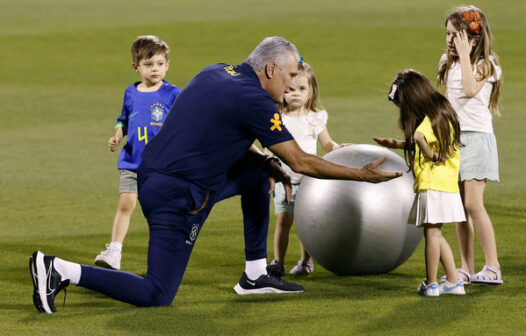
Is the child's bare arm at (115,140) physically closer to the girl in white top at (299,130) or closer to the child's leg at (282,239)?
the girl in white top at (299,130)

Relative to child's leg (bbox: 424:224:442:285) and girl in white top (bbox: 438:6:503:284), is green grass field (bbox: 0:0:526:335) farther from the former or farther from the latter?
girl in white top (bbox: 438:6:503:284)

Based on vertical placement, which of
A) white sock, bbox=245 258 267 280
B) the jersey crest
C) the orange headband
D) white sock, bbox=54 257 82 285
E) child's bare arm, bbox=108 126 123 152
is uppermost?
the orange headband

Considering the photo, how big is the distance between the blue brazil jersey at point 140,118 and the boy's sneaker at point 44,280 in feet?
6.98

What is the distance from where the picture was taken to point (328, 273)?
837cm

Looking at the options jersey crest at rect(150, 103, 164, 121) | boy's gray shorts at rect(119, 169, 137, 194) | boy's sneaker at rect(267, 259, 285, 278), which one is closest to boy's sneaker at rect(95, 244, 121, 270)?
boy's gray shorts at rect(119, 169, 137, 194)

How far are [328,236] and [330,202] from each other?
260mm

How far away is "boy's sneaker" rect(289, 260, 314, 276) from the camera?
8398 mm

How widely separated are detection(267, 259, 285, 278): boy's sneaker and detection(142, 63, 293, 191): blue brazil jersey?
4.31 ft

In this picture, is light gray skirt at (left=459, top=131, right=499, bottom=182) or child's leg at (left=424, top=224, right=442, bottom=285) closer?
child's leg at (left=424, top=224, right=442, bottom=285)

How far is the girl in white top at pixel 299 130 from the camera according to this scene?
337 inches

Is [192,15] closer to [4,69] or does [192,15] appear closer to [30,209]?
[4,69]

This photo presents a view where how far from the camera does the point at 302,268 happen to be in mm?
8430

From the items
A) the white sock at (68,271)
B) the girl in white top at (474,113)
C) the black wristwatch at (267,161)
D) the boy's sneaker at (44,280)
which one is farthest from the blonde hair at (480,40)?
the boy's sneaker at (44,280)

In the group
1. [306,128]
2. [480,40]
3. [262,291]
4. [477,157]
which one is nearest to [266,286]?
[262,291]
